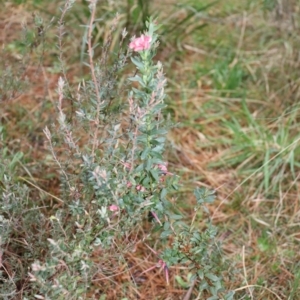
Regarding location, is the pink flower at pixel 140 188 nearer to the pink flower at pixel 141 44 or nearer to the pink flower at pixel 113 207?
the pink flower at pixel 113 207

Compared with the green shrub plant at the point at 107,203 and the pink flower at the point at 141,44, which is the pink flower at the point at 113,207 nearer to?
the green shrub plant at the point at 107,203

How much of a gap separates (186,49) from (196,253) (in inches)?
67.4

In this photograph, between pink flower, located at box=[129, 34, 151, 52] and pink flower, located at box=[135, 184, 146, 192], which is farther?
pink flower, located at box=[135, 184, 146, 192]

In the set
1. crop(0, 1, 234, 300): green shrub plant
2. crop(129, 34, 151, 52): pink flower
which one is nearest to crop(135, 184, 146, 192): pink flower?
crop(0, 1, 234, 300): green shrub plant

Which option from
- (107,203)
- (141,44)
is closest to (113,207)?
(107,203)

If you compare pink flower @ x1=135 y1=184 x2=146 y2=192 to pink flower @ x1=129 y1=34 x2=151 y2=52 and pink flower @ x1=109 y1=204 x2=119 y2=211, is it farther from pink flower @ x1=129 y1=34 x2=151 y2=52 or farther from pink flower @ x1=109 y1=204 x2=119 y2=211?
pink flower @ x1=129 y1=34 x2=151 y2=52

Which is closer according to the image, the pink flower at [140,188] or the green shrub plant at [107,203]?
the green shrub plant at [107,203]

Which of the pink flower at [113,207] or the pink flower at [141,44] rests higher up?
the pink flower at [141,44]

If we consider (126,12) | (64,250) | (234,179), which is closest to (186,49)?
(126,12)

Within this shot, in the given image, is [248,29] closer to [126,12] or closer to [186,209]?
[126,12]

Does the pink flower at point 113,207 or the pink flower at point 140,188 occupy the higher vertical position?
the pink flower at point 140,188

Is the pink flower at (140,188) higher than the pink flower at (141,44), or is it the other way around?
the pink flower at (141,44)

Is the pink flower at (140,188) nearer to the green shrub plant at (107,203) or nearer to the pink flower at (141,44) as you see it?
the green shrub plant at (107,203)

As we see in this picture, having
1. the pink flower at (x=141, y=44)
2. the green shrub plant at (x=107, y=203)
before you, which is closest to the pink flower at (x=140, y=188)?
the green shrub plant at (x=107, y=203)
